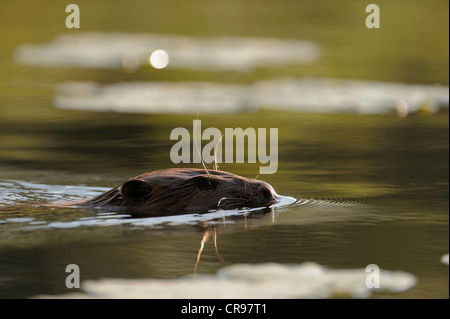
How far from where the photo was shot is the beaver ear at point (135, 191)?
7988mm

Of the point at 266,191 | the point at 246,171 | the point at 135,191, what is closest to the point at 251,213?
the point at 266,191

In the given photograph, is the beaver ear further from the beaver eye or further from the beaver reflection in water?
the beaver eye

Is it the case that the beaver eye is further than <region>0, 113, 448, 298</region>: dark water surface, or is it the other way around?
the beaver eye

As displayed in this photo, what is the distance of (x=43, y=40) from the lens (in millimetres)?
18312

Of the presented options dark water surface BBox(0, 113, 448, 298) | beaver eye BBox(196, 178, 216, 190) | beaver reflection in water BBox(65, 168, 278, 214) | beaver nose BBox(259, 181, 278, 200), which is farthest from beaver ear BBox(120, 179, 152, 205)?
beaver nose BBox(259, 181, 278, 200)

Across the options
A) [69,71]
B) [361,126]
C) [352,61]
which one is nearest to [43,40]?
[69,71]

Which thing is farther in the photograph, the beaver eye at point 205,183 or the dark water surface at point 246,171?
the beaver eye at point 205,183

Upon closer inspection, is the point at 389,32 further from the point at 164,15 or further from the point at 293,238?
the point at 293,238

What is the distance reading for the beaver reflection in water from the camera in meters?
8.02

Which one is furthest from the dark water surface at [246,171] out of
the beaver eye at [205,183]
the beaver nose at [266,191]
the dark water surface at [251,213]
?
the beaver eye at [205,183]

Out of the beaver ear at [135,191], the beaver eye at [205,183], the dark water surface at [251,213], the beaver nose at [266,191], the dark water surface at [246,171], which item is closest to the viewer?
the dark water surface at [251,213]

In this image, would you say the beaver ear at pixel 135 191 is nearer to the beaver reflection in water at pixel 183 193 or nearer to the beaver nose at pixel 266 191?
the beaver reflection in water at pixel 183 193

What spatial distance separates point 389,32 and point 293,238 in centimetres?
1210

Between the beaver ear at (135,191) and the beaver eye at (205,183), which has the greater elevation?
the beaver eye at (205,183)
